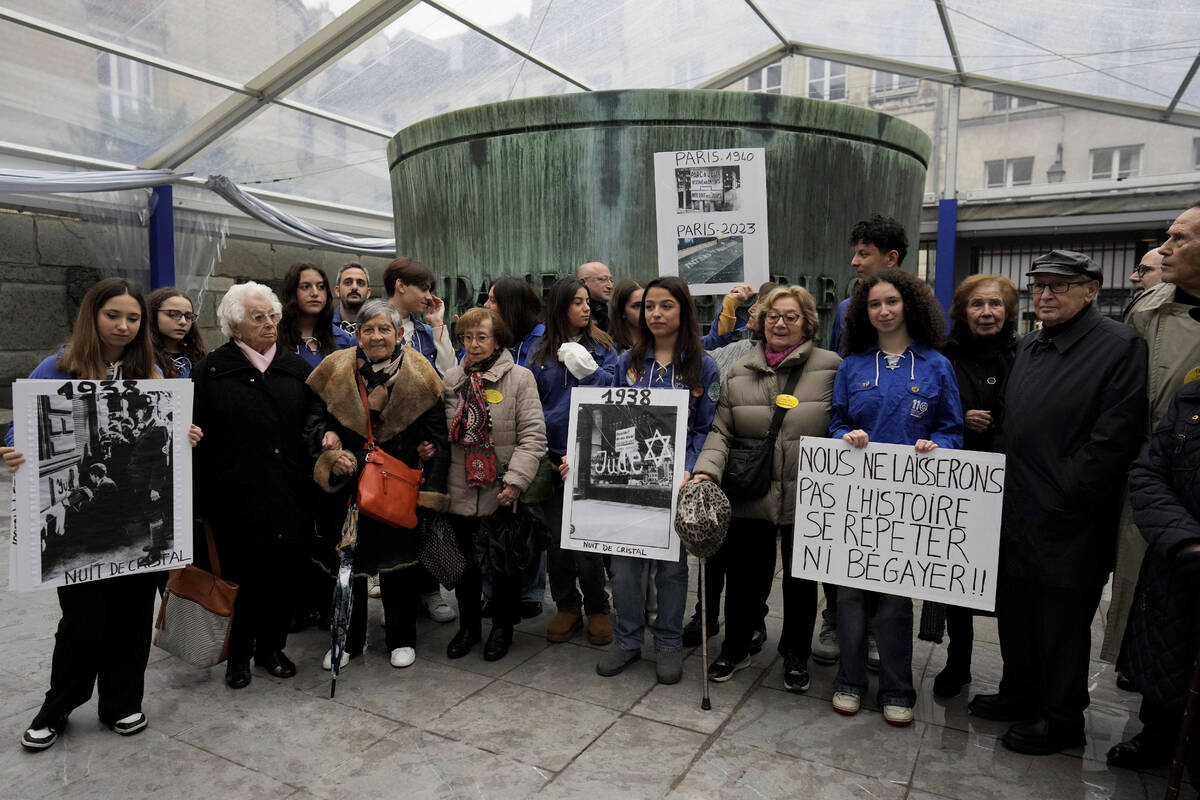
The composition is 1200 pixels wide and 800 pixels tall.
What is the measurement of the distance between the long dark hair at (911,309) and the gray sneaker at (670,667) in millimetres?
1469

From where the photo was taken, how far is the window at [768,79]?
38.8ft

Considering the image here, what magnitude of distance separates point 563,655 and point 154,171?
8400 millimetres

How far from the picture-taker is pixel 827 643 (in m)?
3.54

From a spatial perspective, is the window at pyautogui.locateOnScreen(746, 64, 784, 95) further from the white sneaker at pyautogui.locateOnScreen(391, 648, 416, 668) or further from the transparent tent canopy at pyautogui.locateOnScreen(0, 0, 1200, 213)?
the white sneaker at pyautogui.locateOnScreen(391, 648, 416, 668)

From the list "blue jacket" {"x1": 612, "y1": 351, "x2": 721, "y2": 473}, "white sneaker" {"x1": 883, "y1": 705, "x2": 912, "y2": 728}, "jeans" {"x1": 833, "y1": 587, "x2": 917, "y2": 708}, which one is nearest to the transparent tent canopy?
"blue jacket" {"x1": 612, "y1": 351, "x2": 721, "y2": 473}

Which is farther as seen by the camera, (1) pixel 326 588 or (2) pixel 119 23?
(2) pixel 119 23

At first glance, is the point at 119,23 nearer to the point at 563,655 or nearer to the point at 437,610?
the point at 437,610

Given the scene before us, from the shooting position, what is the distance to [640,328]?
3.43m

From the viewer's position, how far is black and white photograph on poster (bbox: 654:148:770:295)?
155 inches

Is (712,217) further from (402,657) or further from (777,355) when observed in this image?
(402,657)

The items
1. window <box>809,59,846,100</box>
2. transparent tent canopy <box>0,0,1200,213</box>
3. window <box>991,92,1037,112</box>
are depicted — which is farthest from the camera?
window <box>991,92,1037,112</box>

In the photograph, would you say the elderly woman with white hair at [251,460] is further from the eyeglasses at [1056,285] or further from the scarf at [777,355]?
the eyeglasses at [1056,285]

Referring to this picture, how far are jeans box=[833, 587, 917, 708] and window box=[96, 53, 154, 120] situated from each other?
8385 mm

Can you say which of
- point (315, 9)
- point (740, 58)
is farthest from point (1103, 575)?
point (740, 58)
